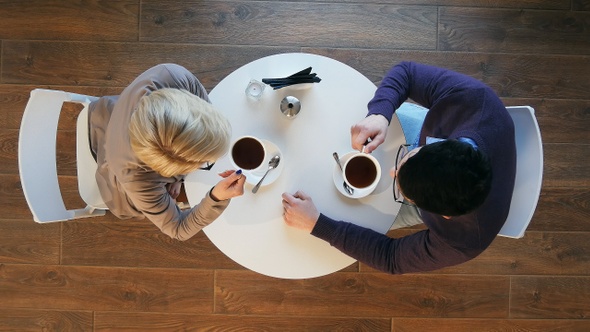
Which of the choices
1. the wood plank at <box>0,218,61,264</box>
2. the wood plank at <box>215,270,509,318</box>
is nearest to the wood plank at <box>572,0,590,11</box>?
the wood plank at <box>215,270,509,318</box>

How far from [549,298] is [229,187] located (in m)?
1.61

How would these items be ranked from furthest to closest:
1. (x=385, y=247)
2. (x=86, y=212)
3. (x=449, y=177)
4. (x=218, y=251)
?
(x=218, y=251)
(x=86, y=212)
(x=385, y=247)
(x=449, y=177)

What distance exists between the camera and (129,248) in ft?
6.57

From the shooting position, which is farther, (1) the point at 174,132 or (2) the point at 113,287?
(2) the point at 113,287

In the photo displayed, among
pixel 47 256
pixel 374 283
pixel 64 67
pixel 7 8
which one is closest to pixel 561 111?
pixel 374 283

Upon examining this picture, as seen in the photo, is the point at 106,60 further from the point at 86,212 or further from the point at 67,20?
the point at 86,212

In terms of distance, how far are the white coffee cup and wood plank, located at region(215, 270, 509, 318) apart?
846 mm

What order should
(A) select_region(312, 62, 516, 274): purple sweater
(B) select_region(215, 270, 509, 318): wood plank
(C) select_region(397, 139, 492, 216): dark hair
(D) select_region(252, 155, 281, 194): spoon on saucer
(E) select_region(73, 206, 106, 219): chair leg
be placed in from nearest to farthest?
(C) select_region(397, 139, 492, 216): dark hair → (A) select_region(312, 62, 516, 274): purple sweater → (D) select_region(252, 155, 281, 194): spoon on saucer → (E) select_region(73, 206, 106, 219): chair leg → (B) select_region(215, 270, 509, 318): wood plank

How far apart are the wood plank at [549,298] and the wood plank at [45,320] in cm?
188

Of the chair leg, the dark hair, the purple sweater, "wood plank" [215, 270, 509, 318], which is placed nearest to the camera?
the dark hair

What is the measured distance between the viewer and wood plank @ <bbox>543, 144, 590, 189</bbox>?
2033mm

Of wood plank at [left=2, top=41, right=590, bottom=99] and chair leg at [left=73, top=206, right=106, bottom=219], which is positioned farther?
wood plank at [left=2, top=41, right=590, bottom=99]

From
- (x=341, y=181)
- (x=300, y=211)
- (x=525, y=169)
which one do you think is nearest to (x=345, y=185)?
(x=341, y=181)

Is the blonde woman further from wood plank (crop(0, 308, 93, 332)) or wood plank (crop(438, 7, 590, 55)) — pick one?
wood plank (crop(438, 7, 590, 55))
